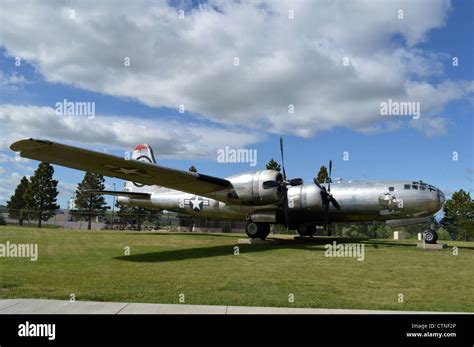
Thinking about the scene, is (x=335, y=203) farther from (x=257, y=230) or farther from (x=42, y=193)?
(x=42, y=193)

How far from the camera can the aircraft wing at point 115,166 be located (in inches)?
596

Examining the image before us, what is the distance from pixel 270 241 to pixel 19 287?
15872mm

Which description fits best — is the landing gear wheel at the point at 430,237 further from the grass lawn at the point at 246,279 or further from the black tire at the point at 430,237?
the grass lawn at the point at 246,279

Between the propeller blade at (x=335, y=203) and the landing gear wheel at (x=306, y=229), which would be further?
the landing gear wheel at (x=306, y=229)

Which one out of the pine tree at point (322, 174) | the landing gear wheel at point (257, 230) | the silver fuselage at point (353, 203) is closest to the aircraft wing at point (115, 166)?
the silver fuselage at point (353, 203)

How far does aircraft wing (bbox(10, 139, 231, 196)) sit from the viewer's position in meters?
15.1

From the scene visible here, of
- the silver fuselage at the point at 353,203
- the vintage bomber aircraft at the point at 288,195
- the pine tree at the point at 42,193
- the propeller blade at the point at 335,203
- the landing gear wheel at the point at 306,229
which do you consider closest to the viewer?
the vintage bomber aircraft at the point at 288,195

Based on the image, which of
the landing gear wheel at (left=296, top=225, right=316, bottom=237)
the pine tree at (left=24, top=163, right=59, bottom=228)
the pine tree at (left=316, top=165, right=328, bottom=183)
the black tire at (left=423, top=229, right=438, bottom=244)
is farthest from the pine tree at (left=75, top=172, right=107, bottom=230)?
the black tire at (left=423, top=229, right=438, bottom=244)

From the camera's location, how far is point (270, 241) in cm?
2331

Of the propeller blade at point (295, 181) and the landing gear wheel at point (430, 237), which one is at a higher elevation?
the propeller blade at point (295, 181)

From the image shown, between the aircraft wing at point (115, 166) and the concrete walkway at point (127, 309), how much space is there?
8.06 meters

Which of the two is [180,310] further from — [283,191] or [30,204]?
[30,204]
